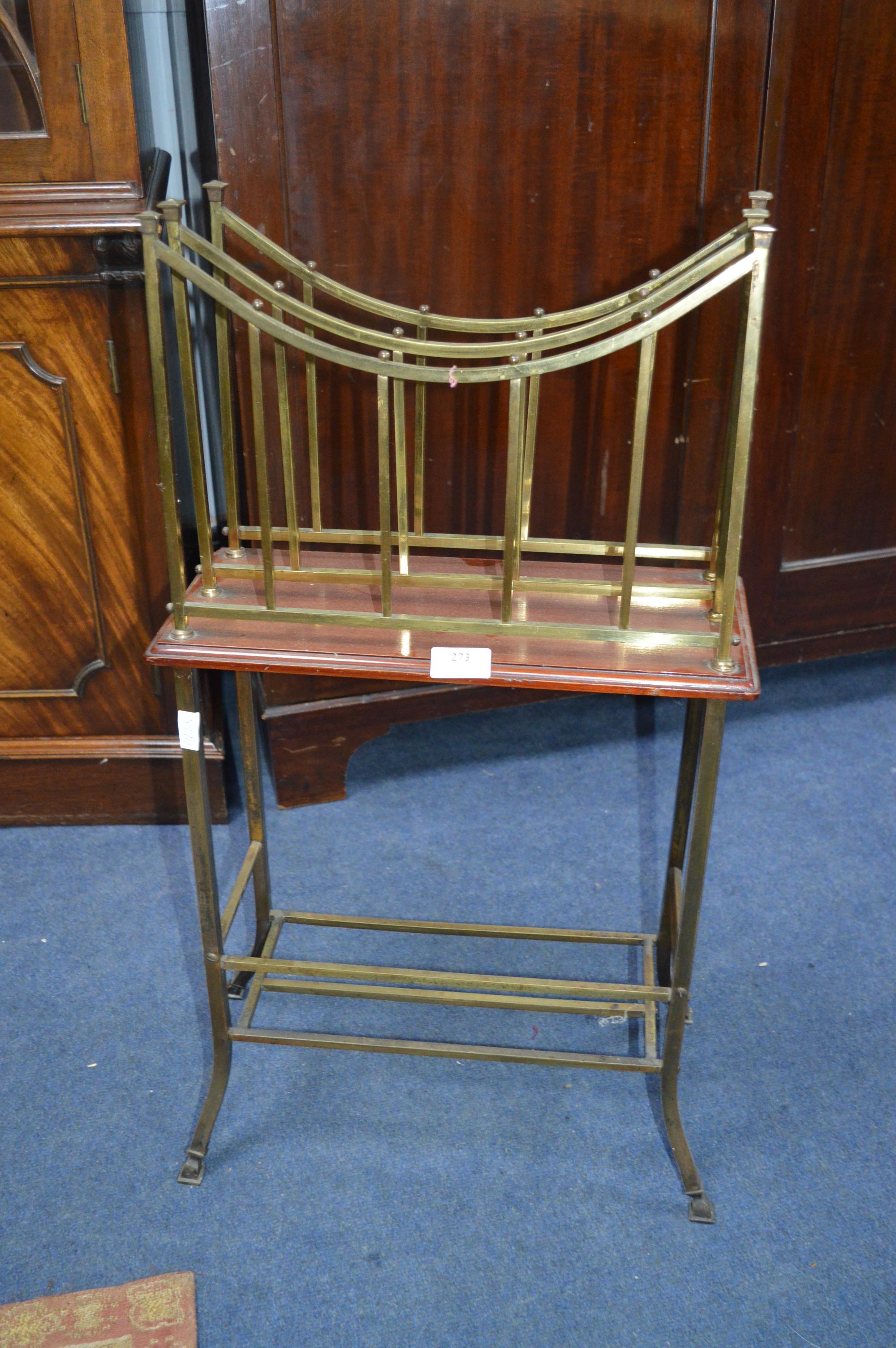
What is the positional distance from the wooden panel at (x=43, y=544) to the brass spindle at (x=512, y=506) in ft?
3.65

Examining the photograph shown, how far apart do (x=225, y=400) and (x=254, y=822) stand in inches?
32.0

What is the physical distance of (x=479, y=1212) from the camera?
1737mm

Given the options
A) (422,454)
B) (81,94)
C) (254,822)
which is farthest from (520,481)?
(81,94)

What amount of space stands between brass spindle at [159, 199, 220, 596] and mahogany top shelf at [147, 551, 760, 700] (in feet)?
0.17

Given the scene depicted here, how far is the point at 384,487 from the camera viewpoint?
1.47m

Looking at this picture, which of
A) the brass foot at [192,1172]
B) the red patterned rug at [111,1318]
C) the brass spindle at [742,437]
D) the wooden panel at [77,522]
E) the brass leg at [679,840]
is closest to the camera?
the brass spindle at [742,437]

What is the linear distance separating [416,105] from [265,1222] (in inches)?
74.3

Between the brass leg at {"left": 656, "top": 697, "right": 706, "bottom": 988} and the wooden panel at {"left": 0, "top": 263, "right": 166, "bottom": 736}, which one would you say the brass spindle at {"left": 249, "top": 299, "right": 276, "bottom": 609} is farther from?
the wooden panel at {"left": 0, "top": 263, "right": 166, "bottom": 736}

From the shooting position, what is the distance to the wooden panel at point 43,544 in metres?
2.20

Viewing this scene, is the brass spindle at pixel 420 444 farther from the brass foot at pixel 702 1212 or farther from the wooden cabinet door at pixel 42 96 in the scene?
the brass foot at pixel 702 1212

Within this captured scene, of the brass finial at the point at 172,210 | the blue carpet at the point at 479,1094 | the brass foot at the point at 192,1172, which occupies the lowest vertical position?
the blue carpet at the point at 479,1094

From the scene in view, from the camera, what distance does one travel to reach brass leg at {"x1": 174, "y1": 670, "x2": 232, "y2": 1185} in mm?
1612

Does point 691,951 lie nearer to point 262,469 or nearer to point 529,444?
point 529,444

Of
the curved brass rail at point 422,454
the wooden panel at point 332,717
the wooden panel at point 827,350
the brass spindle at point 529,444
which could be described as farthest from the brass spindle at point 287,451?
the wooden panel at point 827,350
